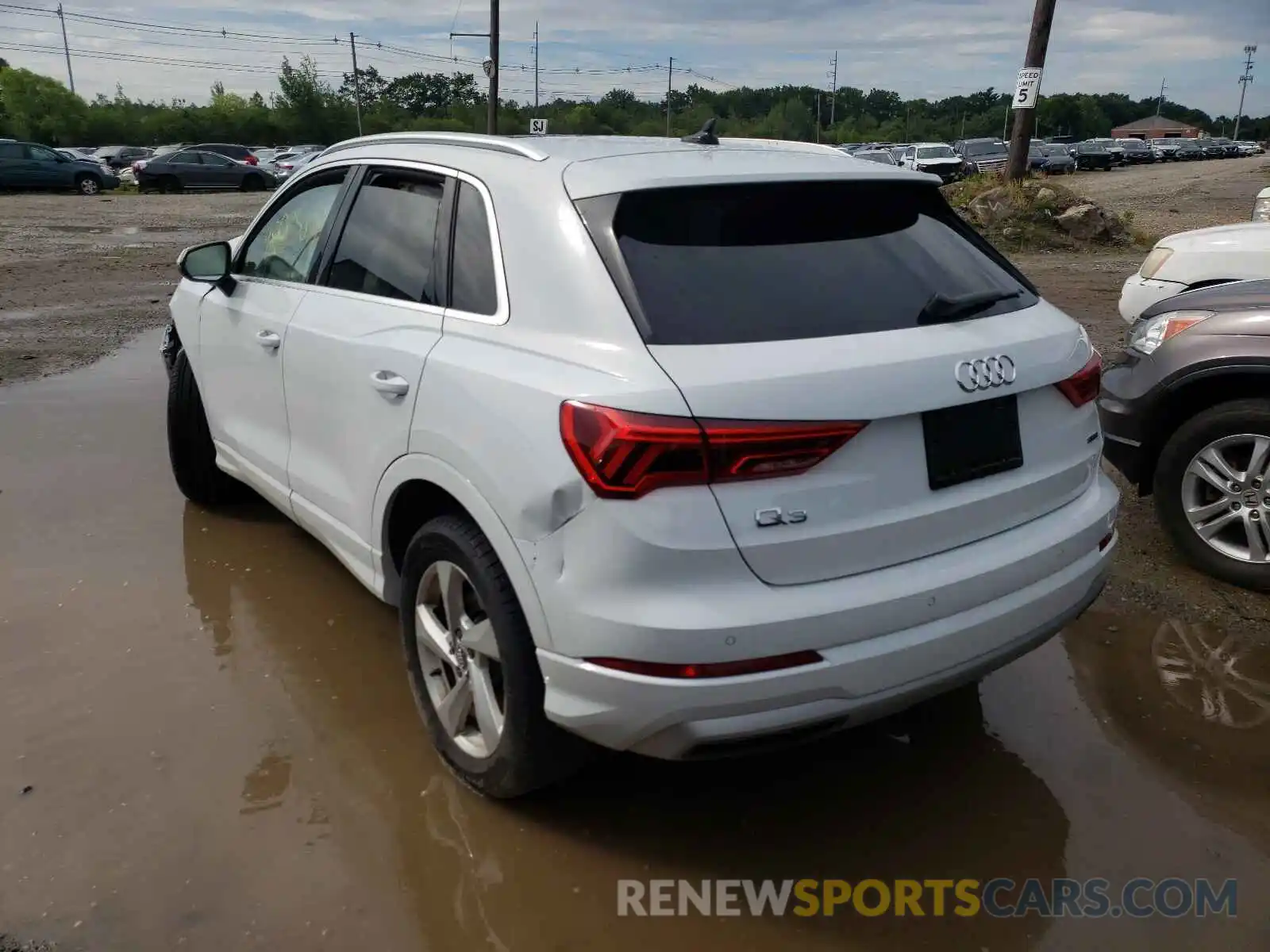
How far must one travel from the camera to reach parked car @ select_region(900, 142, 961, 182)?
108 feet

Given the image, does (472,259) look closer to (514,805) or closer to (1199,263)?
(514,805)

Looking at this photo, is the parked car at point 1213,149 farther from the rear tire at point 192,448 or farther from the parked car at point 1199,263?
the rear tire at point 192,448

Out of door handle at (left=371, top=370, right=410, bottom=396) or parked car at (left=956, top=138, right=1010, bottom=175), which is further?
parked car at (left=956, top=138, right=1010, bottom=175)

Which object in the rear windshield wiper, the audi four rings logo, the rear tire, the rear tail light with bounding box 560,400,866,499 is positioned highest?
the rear windshield wiper

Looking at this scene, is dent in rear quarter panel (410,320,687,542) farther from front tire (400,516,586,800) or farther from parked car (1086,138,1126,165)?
parked car (1086,138,1126,165)

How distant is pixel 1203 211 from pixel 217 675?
82.5 ft

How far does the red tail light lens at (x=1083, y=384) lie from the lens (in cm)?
283

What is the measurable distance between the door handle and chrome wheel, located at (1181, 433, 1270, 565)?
3228mm

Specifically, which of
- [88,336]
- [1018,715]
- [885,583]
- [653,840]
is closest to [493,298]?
[885,583]

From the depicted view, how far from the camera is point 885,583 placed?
2393mm

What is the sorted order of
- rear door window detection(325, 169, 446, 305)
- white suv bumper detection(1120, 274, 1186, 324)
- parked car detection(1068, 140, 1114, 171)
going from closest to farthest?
1. rear door window detection(325, 169, 446, 305)
2. white suv bumper detection(1120, 274, 1186, 324)
3. parked car detection(1068, 140, 1114, 171)

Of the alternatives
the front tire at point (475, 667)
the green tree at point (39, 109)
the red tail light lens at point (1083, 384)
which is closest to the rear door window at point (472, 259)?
the front tire at point (475, 667)

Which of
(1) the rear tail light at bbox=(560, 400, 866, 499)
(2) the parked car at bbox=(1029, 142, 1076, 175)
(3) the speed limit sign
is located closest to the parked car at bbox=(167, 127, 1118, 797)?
(1) the rear tail light at bbox=(560, 400, 866, 499)

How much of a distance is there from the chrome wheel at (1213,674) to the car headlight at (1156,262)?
363cm
